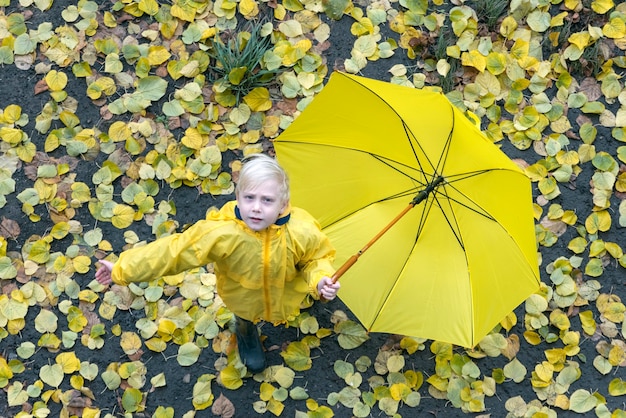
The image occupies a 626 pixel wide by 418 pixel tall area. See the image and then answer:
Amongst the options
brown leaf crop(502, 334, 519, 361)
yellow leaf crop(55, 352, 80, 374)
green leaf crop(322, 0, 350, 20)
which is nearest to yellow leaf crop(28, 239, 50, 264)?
yellow leaf crop(55, 352, 80, 374)

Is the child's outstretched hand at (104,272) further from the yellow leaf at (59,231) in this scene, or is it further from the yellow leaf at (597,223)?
the yellow leaf at (597,223)

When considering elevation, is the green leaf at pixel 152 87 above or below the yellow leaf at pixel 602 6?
below

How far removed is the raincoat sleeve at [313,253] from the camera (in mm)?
2635

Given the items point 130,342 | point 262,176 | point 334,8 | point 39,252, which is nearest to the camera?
point 262,176

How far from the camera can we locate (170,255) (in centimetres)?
254

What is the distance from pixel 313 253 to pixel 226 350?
1.01m

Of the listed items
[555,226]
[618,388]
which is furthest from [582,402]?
[555,226]

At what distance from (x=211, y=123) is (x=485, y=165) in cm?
167

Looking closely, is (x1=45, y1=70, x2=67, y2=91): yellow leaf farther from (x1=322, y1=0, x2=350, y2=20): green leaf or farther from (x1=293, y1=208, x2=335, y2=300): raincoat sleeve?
(x1=293, y1=208, x2=335, y2=300): raincoat sleeve

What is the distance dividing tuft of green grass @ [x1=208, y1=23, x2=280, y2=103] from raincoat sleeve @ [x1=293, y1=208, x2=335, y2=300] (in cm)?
137

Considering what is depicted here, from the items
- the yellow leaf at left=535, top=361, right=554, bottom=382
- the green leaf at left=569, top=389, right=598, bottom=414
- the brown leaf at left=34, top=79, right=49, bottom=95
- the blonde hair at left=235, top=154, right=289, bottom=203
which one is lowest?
the green leaf at left=569, top=389, right=598, bottom=414

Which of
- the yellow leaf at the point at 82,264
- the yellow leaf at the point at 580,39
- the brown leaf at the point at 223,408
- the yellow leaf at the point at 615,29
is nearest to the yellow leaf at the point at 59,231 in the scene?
the yellow leaf at the point at 82,264

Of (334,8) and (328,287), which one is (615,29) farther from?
(328,287)

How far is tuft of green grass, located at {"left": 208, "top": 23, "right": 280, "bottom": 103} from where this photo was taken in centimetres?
387
